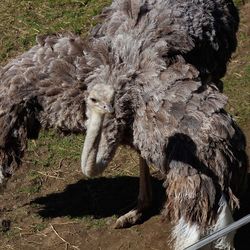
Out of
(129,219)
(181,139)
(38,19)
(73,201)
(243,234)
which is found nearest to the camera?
(181,139)

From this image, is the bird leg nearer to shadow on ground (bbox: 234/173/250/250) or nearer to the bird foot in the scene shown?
the bird foot

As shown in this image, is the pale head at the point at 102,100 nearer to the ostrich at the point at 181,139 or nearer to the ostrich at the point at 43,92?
the ostrich at the point at 181,139

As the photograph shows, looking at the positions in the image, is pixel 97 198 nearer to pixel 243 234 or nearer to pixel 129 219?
pixel 129 219

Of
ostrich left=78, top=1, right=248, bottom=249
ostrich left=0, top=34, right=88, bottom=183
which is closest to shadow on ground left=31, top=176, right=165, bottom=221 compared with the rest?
ostrich left=0, top=34, right=88, bottom=183

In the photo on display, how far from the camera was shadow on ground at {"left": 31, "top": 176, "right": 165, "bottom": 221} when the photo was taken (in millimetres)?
5559

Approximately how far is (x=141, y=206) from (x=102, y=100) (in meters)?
1.64

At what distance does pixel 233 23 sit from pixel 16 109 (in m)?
1.68

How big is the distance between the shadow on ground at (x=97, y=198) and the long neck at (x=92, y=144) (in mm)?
1215

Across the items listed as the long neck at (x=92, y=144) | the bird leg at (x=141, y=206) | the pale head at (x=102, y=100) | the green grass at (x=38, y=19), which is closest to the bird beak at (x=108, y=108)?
the pale head at (x=102, y=100)

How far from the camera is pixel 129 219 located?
5.39 meters

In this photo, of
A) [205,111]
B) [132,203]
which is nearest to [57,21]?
[132,203]

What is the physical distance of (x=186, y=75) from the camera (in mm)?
4395

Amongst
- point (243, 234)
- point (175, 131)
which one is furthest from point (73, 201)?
point (175, 131)

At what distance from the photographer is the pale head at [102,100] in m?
3.97
